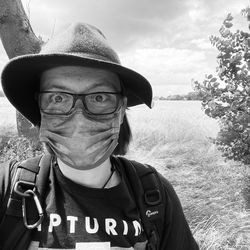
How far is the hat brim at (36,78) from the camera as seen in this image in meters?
1.46

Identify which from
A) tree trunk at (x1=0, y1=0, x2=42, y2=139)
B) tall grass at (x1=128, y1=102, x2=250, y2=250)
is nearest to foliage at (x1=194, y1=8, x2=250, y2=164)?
tall grass at (x1=128, y1=102, x2=250, y2=250)

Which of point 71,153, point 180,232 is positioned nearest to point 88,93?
point 71,153

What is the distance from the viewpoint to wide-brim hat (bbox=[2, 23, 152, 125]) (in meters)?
1.46

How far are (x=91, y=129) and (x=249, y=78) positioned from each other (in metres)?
3.20

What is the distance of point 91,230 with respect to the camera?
1399mm

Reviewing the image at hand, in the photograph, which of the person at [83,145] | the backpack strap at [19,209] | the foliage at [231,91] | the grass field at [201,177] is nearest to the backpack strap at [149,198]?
the person at [83,145]

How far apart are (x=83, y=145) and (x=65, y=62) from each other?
36cm

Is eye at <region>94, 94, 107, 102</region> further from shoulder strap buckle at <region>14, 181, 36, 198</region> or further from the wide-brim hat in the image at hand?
shoulder strap buckle at <region>14, 181, 36, 198</region>

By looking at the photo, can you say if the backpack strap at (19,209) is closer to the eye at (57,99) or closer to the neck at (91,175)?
the neck at (91,175)

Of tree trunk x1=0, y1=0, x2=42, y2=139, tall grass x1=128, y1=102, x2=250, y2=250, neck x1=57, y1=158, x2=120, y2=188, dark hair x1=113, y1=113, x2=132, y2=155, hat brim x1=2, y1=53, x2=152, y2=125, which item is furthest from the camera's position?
tree trunk x1=0, y1=0, x2=42, y2=139

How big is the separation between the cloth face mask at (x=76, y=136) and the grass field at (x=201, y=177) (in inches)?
21.5

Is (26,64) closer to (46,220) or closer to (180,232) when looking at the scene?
(46,220)

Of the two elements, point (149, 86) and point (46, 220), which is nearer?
point (46, 220)

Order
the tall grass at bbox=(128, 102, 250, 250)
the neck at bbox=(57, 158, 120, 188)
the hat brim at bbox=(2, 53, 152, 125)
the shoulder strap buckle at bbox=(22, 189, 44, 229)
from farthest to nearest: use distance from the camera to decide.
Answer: the tall grass at bbox=(128, 102, 250, 250) → the neck at bbox=(57, 158, 120, 188) → the hat brim at bbox=(2, 53, 152, 125) → the shoulder strap buckle at bbox=(22, 189, 44, 229)
